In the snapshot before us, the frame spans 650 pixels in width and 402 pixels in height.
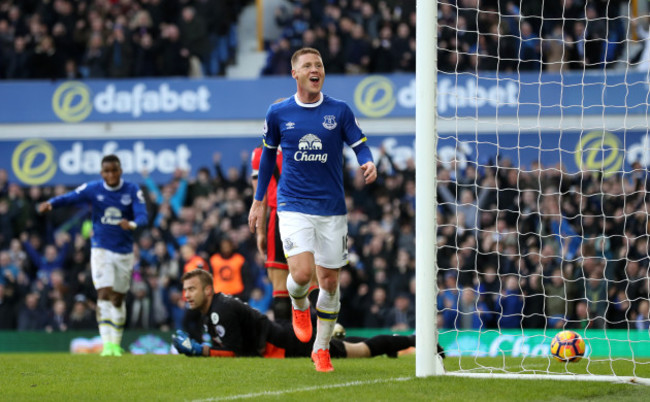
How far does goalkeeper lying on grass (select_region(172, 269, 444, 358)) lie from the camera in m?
9.85

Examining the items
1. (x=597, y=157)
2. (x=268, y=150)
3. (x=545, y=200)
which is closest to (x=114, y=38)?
(x=545, y=200)

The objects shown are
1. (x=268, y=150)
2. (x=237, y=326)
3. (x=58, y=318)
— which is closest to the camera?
(x=268, y=150)

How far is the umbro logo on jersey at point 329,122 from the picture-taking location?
25.1 feet

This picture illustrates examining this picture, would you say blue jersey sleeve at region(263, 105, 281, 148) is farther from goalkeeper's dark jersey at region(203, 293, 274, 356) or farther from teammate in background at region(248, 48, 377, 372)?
goalkeeper's dark jersey at region(203, 293, 274, 356)

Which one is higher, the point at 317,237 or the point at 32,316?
the point at 317,237

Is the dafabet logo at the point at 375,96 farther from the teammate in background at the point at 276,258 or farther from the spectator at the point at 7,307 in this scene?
the teammate in background at the point at 276,258

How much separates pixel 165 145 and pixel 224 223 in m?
3.65

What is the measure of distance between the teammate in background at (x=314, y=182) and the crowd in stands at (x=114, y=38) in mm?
13747

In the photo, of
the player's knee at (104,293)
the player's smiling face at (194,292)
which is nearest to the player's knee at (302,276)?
the player's smiling face at (194,292)

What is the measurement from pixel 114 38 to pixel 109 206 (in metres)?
9.98

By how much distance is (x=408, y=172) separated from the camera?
18344 millimetres

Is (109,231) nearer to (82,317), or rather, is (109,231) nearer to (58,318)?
(82,317)

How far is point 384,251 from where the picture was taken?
647 inches

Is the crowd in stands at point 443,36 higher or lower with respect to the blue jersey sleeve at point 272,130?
higher
